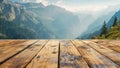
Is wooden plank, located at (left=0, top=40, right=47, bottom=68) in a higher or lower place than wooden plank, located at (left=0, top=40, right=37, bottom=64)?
lower

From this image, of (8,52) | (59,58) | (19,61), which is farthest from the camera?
(8,52)

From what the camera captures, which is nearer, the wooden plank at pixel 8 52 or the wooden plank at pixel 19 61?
the wooden plank at pixel 19 61

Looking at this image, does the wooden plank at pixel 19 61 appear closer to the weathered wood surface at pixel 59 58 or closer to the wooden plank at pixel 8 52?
the weathered wood surface at pixel 59 58

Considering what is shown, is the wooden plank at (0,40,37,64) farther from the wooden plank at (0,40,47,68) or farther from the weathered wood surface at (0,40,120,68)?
the wooden plank at (0,40,47,68)

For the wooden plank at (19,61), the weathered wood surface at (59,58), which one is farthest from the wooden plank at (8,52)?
the wooden plank at (19,61)

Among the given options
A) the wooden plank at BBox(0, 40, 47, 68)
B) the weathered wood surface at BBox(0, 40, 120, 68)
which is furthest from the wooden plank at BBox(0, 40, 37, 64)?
the wooden plank at BBox(0, 40, 47, 68)

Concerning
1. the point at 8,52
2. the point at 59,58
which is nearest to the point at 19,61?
the point at 59,58

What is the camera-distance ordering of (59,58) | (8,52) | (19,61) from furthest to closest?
(8,52), (59,58), (19,61)

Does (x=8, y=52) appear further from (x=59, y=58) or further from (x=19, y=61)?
(x=59, y=58)

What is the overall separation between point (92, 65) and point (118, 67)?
43 centimetres

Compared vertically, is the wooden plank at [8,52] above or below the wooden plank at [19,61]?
above

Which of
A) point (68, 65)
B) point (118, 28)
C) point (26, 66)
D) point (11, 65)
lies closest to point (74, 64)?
point (68, 65)

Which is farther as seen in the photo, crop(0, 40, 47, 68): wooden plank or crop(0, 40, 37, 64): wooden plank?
crop(0, 40, 37, 64): wooden plank

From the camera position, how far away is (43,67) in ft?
11.4
